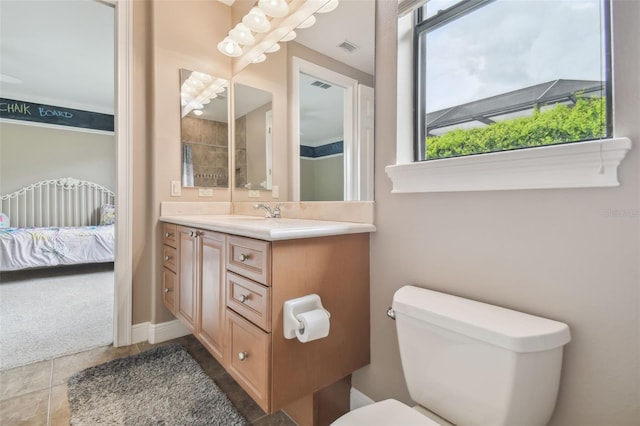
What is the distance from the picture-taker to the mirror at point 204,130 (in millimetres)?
Answer: 2258

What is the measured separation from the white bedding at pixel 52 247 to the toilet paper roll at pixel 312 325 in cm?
374

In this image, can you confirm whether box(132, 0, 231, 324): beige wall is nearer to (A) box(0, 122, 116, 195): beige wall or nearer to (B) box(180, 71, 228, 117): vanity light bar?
(B) box(180, 71, 228, 117): vanity light bar

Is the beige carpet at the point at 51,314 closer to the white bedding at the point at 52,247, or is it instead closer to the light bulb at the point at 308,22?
the white bedding at the point at 52,247

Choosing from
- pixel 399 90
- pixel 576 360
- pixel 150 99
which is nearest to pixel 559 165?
pixel 576 360

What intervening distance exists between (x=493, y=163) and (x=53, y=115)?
649 centimetres

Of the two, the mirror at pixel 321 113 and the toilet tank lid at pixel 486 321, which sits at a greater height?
the mirror at pixel 321 113

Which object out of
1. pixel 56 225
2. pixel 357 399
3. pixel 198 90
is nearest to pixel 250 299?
pixel 357 399

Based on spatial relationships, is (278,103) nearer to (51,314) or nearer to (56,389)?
(56,389)

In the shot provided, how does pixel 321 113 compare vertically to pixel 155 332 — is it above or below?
above

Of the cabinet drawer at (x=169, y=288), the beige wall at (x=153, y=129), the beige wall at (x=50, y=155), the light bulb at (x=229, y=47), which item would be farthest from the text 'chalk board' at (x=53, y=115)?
the cabinet drawer at (x=169, y=288)

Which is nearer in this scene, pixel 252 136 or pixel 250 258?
pixel 250 258

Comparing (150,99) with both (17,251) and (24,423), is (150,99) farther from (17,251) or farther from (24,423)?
(17,251)

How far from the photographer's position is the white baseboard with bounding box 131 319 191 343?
6.88ft

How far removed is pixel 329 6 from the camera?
1556 millimetres
